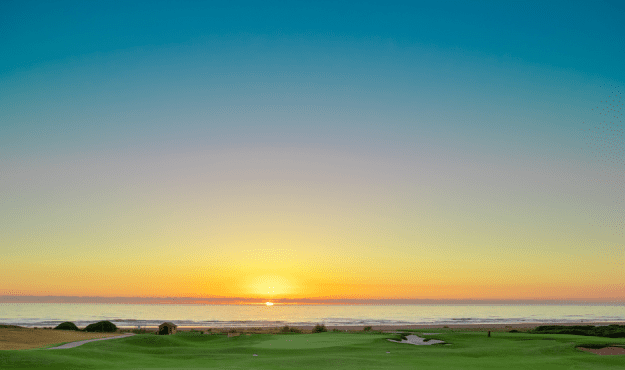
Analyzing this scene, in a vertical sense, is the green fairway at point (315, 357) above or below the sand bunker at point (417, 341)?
above

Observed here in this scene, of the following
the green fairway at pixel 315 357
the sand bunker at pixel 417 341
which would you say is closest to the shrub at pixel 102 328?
the green fairway at pixel 315 357

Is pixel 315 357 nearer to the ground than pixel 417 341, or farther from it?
farther from it

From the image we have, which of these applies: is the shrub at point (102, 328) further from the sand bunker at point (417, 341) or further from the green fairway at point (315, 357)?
the sand bunker at point (417, 341)

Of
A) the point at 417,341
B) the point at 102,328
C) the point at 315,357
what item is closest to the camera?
the point at 315,357

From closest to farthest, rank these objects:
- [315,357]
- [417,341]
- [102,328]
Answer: [315,357]
[417,341]
[102,328]

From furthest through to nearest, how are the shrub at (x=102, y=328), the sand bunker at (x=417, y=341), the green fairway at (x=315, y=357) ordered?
the shrub at (x=102, y=328), the sand bunker at (x=417, y=341), the green fairway at (x=315, y=357)

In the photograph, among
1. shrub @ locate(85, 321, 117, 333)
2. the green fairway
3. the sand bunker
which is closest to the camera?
the green fairway

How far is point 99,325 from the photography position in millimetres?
66625

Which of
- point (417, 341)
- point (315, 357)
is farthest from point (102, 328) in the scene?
point (315, 357)

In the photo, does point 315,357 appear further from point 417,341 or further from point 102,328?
point 102,328

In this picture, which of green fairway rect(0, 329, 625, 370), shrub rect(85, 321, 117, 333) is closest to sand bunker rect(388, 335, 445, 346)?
green fairway rect(0, 329, 625, 370)

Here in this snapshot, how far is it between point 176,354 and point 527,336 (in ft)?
103

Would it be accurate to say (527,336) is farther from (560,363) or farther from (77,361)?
(77,361)

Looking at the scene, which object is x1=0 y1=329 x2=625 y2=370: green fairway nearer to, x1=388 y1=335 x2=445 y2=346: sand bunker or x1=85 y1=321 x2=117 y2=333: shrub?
x1=388 y1=335 x2=445 y2=346: sand bunker
